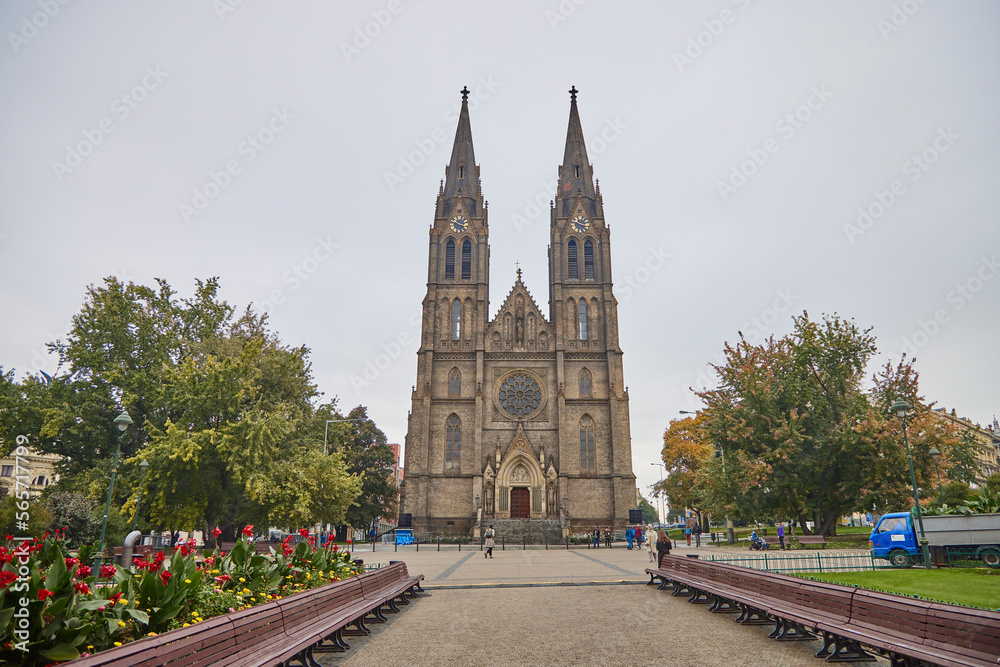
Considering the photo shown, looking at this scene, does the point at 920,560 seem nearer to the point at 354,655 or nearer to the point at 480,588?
the point at 480,588

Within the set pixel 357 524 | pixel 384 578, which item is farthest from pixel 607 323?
pixel 384 578

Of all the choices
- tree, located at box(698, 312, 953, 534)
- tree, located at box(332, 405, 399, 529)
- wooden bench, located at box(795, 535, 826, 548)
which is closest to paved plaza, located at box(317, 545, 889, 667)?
wooden bench, located at box(795, 535, 826, 548)

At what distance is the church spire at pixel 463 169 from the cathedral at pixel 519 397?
2.08 meters

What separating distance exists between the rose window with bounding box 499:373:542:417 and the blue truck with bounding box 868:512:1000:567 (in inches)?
1169

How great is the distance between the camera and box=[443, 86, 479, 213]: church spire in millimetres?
54656

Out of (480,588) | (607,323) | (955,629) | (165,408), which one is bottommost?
(480,588)

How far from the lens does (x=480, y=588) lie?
1443 centimetres

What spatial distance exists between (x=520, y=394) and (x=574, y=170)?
21.9m

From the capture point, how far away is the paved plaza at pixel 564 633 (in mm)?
7359

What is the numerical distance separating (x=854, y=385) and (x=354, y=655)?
31.5 meters

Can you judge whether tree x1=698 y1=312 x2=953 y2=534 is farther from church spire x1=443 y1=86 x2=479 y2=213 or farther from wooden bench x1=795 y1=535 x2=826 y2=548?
church spire x1=443 y1=86 x2=479 y2=213

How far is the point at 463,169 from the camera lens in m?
55.9

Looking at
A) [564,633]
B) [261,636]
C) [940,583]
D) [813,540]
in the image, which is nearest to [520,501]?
[813,540]

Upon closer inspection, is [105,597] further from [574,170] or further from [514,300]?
[574,170]
